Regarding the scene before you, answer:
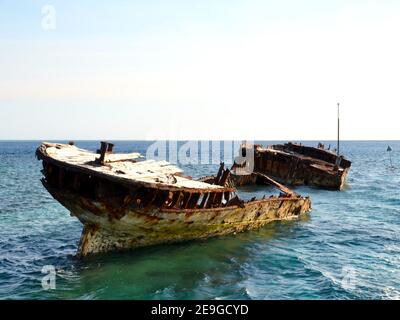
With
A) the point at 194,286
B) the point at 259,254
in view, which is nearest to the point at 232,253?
the point at 259,254

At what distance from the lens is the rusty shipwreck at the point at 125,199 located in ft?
43.1

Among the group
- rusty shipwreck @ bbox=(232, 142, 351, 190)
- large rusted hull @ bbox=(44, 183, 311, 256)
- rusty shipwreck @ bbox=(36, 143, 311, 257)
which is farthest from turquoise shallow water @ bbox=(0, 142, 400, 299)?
rusty shipwreck @ bbox=(232, 142, 351, 190)

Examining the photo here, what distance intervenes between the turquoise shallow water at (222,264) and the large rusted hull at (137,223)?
0.39m

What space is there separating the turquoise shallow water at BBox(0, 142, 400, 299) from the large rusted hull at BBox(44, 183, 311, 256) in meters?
0.39

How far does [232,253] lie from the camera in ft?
51.5

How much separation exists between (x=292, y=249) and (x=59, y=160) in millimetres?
9733

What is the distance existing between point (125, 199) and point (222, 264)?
4.21 metres

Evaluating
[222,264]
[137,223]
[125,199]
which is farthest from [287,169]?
[125,199]

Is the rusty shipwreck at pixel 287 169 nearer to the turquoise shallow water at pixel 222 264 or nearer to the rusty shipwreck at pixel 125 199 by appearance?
the turquoise shallow water at pixel 222 264

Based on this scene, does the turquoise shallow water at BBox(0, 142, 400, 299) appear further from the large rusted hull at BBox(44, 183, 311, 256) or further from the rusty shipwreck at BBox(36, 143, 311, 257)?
the rusty shipwreck at BBox(36, 143, 311, 257)

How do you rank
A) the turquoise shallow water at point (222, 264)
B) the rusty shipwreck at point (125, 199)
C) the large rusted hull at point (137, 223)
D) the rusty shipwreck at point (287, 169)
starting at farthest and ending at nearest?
the rusty shipwreck at point (287, 169) < the large rusted hull at point (137, 223) < the rusty shipwreck at point (125, 199) < the turquoise shallow water at point (222, 264)

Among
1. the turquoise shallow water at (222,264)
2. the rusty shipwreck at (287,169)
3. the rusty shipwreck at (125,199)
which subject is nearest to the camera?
the turquoise shallow water at (222,264)

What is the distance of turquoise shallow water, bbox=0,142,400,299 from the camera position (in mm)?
11977

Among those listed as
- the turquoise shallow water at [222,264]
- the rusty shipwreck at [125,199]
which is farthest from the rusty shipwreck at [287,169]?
the rusty shipwreck at [125,199]
